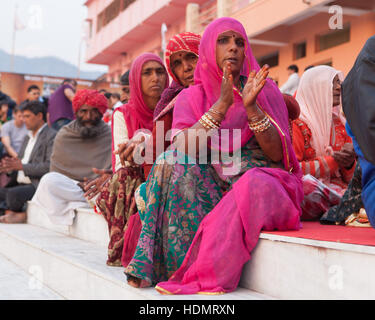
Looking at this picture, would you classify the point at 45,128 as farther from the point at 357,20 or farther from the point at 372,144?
the point at 357,20

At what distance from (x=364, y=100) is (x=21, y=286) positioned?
8.47 feet

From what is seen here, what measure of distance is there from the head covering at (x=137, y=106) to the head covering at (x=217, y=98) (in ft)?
3.06

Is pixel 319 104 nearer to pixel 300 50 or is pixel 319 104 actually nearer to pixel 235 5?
pixel 300 50

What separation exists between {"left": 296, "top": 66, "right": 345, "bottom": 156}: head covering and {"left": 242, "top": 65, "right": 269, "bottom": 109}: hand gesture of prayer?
3.76 feet

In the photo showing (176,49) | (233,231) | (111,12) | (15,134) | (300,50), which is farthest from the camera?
(111,12)

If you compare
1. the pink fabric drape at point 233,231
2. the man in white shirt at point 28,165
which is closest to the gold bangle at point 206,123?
the pink fabric drape at point 233,231

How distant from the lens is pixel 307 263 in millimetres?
1893

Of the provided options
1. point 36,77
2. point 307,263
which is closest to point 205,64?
point 307,263

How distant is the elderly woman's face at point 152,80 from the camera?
343 centimetres

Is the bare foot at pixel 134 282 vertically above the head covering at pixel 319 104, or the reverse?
the head covering at pixel 319 104

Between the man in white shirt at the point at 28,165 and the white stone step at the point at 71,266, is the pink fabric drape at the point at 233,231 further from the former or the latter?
the man in white shirt at the point at 28,165

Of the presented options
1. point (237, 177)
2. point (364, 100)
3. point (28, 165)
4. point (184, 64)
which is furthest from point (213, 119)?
point (28, 165)

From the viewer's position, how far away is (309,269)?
6.16ft
